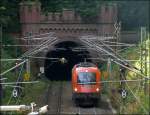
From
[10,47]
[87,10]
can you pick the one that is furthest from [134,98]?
[87,10]

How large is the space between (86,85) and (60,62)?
12.7 metres

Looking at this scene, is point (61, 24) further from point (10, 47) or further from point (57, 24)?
point (10, 47)

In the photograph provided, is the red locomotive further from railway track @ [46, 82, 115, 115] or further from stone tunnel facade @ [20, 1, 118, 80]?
stone tunnel facade @ [20, 1, 118, 80]

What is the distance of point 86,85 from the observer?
35.8 m

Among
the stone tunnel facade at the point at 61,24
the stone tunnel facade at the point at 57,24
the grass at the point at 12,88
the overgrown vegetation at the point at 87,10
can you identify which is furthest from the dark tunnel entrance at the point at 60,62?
the grass at the point at 12,88

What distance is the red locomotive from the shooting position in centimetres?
3569

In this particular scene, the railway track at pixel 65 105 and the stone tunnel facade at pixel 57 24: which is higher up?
the stone tunnel facade at pixel 57 24

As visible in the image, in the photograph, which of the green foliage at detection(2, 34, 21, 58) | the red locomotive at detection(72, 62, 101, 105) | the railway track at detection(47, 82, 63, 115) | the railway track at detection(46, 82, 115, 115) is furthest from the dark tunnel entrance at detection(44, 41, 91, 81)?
the red locomotive at detection(72, 62, 101, 105)

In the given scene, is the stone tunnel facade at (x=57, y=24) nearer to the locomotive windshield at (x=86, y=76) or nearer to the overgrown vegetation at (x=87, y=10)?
the overgrown vegetation at (x=87, y=10)

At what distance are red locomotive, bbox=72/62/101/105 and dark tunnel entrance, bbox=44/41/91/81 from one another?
10157 millimetres

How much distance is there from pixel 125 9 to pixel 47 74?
760 centimetres

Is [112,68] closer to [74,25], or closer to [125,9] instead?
[74,25]

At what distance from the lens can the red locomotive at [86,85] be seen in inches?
1405

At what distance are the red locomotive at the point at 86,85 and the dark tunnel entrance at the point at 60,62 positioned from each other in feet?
33.3
